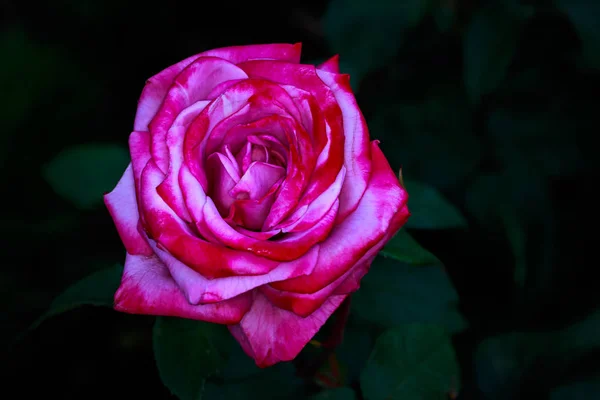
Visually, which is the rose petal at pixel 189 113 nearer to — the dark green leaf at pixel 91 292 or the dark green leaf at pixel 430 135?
the dark green leaf at pixel 91 292

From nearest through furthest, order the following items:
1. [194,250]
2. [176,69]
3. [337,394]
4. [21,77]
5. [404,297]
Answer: [194,250] < [176,69] < [337,394] < [404,297] < [21,77]

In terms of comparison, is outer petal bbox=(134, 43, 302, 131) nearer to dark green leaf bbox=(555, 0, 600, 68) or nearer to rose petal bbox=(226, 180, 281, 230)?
rose petal bbox=(226, 180, 281, 230)

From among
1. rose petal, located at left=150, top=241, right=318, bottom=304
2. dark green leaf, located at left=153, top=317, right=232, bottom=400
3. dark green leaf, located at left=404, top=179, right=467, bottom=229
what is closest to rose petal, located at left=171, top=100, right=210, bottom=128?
rose petal, located at left=150, top=241, right=318, bottom=304

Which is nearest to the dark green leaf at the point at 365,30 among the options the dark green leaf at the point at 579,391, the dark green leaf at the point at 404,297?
the dark green leaf at the point at 404,297

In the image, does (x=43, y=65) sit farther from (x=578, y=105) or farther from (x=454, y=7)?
(x=578, y=105)

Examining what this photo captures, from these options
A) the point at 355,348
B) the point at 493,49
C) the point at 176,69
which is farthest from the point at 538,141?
the point at 176,69

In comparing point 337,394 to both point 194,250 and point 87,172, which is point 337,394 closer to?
point 194,250

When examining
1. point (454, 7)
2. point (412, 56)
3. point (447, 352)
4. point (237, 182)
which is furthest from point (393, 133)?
point (237, 182)
